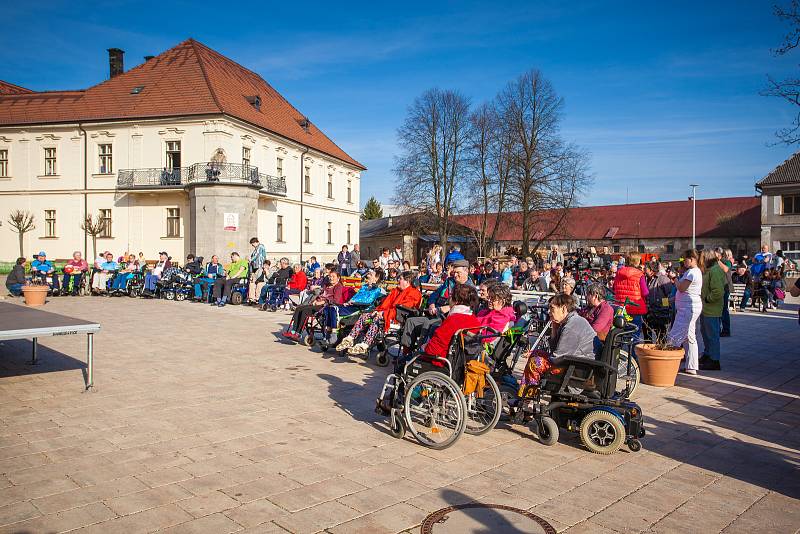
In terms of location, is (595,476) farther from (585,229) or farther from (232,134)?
(585,229)

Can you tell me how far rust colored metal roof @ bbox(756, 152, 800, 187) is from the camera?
4722 centimetres

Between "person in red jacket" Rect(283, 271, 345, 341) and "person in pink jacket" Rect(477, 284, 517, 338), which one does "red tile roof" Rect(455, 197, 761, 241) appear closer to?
"person in red jacket" Rect(283, 271, 345, 341)

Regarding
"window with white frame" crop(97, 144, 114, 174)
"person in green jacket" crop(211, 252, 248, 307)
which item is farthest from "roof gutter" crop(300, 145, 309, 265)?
"person in green jacket" crop(211, 252, 248, 307)

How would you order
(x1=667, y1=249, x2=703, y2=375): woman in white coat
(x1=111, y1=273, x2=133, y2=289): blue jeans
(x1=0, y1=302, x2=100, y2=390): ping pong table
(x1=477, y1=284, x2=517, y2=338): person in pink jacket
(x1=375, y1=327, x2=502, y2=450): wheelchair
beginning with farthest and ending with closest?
1. (x1=111, y1=273, x2=133, y2=289): blue jeans
2. (x1=667, y1=249, x2=703, y2=375): woman in white coat
3. (x1=477, y1=284, x2=517, y2=338): person in pink jacket
4. (x1=0, y1=302, x2=100, y2=390): ping pong table
5. (x1=375, y1=327, x2=502, y2=450): wheelchair

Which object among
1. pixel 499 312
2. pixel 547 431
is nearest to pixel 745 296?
pixel 499 312

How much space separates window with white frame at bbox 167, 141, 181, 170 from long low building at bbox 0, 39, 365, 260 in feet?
0.20

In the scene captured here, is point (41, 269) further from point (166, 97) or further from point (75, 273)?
point (166, 97)

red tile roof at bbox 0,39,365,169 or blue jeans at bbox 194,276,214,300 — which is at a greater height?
red tile roof at bbox 0,39,365,169

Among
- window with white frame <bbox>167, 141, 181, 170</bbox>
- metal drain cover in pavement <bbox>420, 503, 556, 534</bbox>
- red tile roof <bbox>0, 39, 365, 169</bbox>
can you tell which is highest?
red tile roof <bbox>0, 39, 365, 169</bbox>

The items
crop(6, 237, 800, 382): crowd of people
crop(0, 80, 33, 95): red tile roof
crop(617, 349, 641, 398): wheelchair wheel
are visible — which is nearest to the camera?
crop(6, 237, 800, 382): crowd of people

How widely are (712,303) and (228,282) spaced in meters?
13.7

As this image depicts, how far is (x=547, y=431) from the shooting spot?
5.53 m

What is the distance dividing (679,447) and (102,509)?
191 inches

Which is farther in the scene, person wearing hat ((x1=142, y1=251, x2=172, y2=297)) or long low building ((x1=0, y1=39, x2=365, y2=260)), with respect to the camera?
long low building ((x1=0, y1=39, x2=365, y2=260))
